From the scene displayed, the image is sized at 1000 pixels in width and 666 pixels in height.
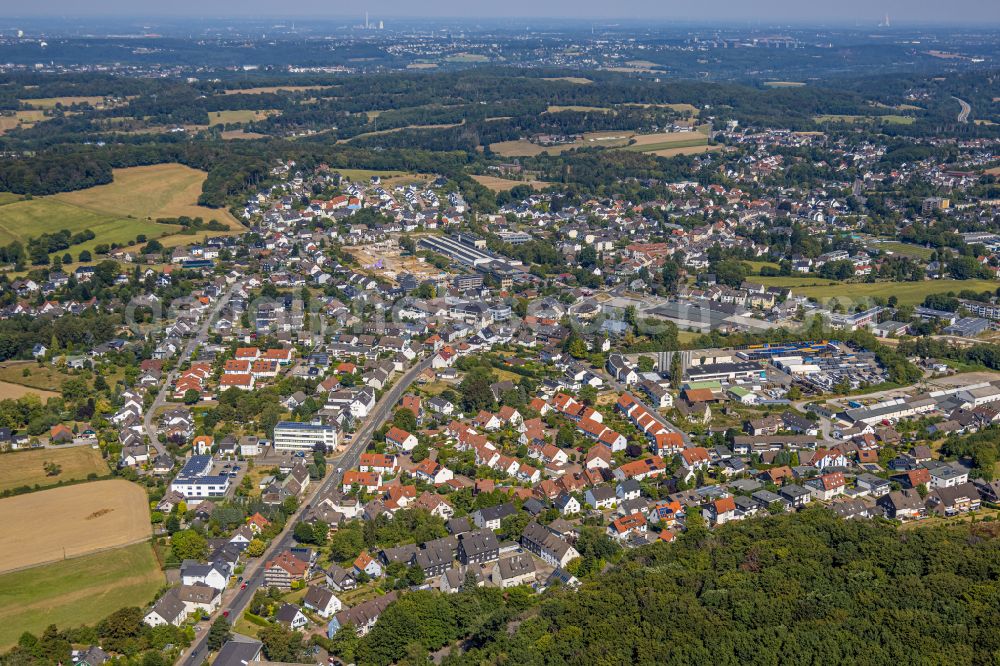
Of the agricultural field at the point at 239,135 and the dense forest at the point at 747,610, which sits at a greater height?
the agricultural field at the point at 239,135

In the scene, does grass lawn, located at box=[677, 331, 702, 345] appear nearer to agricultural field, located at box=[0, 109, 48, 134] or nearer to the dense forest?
the dense forest

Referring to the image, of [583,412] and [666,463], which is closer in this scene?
[666,463]

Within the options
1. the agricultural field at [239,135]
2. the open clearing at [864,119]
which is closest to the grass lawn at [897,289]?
the open clearing at [864,119]

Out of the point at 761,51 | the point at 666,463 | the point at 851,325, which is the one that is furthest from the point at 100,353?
the point at 761,51

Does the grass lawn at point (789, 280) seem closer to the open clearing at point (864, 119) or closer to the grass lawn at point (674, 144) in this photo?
the grass lawn at point (674, 144)

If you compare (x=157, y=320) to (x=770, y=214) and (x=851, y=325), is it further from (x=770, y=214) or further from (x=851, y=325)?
(x=770, y=214)

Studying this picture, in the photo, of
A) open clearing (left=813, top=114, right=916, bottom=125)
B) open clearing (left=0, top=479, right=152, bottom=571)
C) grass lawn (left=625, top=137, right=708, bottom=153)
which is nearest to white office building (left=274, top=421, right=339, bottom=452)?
open clearing (left=0, top=479, right=152, bottom=571)

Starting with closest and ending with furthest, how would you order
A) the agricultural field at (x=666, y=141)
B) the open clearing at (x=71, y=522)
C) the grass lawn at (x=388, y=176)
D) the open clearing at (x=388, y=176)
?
the open clearing at (x=71, y=522), the open clearing at (x=388, y=176), the grass lawn at (x=388, y=176), the agricultural field at (x=666, y=141)
